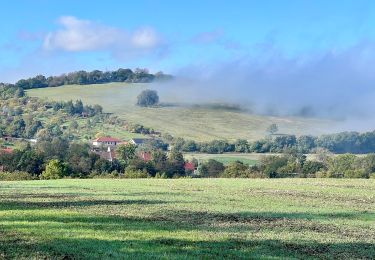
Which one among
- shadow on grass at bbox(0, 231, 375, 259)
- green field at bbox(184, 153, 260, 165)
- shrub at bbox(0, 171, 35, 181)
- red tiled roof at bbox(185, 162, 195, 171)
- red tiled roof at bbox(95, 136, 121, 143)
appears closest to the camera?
shadow on grass at bbox(0, 231, 375, 259)

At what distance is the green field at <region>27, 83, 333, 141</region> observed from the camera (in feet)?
497

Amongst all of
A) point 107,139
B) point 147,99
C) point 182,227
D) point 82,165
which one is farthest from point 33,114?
point 182,227

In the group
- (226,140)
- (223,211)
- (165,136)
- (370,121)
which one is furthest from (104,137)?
(223,211)

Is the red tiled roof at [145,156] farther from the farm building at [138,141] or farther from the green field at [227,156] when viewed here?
the farm building at [138,141]

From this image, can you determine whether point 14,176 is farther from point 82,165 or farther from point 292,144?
point 292,144

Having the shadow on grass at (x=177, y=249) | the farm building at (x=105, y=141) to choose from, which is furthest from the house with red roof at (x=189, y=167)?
the shadow on grass at (x=177, y=249)

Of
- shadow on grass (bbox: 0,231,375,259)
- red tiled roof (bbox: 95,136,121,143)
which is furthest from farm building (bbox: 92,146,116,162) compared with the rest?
shadow on grass (bbox: 0,231,375,259)

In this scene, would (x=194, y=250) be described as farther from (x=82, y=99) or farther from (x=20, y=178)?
(x=82, y=99)

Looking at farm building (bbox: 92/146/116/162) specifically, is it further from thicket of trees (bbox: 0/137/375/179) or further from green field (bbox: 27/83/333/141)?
green field (bbox: 27/83/333/141)

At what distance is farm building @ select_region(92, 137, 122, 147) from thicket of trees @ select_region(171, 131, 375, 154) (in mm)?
12371

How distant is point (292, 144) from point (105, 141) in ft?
134

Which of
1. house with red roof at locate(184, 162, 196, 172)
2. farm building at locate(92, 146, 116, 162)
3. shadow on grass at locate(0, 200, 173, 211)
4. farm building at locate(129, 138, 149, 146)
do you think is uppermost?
shadow on grass at locate(0, 200, 173, 211)

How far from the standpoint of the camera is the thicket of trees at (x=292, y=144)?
132m

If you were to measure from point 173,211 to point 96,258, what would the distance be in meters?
14.3
